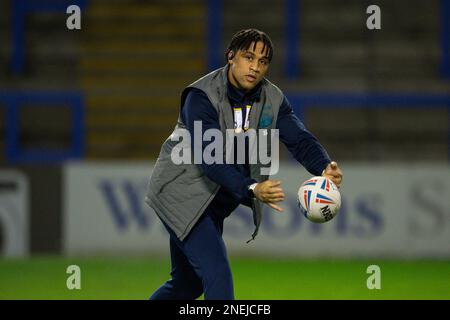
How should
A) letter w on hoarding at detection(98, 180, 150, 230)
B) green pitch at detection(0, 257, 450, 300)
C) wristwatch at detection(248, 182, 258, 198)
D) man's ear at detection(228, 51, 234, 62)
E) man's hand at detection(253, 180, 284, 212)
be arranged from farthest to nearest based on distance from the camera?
letter w on hoarding at detection(98, 180, 150, 230)
green pitch at detection(0, 257, 450, 300)
man's ear at detection(228, 51, 234, 62)
wristwatch at detection(248, 182, 258, 198)
man's hand at detection(253, 180, 284, 212)

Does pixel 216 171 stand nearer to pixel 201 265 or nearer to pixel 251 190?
pixel 251 190

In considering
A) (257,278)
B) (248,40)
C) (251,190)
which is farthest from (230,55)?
(257,278)

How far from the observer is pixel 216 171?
16.4 feet

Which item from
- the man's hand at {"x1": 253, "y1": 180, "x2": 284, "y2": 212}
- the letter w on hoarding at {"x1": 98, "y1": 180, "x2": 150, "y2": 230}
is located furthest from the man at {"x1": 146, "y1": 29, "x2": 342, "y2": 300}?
the letter w on hoarding at {"x1": 98, "y1": 180, "x2": 150, "y2": 230}

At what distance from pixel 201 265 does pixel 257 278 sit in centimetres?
409

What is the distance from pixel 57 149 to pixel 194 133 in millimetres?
8027

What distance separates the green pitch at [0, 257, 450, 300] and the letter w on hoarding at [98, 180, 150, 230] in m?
0.48

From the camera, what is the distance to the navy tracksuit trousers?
16.5ft

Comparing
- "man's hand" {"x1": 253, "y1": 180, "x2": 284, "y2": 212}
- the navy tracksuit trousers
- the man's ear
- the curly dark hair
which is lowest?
the navy tracksuit trousers

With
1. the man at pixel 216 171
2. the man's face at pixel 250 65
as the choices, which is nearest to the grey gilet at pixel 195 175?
the man at pixel 216 171

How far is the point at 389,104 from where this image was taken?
11820 mm

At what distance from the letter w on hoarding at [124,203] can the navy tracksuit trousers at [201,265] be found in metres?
5.56

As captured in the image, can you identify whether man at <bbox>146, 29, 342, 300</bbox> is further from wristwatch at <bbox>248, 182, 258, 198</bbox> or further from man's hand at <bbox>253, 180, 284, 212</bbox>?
man's hand at <bbox>253, 180, 284, 212</bbox>

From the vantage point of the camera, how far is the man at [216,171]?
16.5 ft
